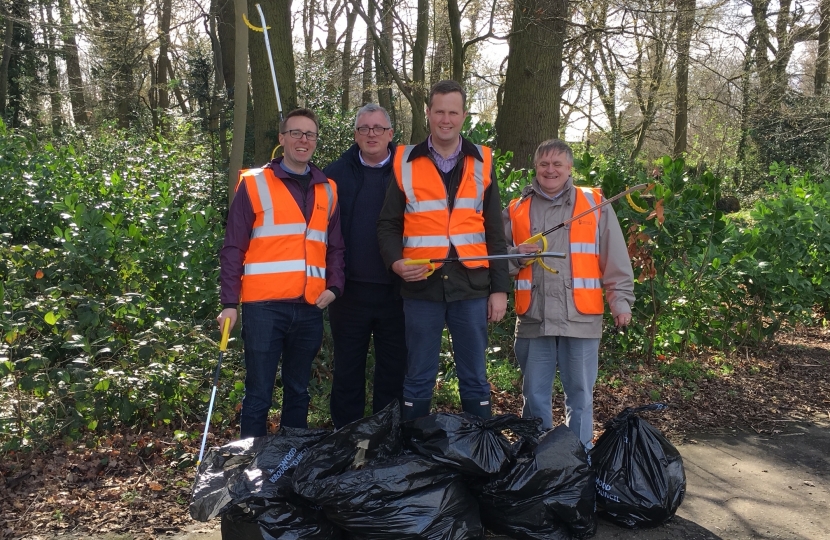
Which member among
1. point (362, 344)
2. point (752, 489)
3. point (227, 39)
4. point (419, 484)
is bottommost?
point (752, 489)

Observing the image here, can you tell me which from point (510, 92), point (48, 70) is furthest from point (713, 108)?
point (48, 70)

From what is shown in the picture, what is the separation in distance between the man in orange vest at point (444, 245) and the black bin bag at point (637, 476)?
630 millimetres

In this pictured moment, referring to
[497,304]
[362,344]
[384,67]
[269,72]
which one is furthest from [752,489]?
[384,67]

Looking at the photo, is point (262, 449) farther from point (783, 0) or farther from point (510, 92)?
point (783, 0)

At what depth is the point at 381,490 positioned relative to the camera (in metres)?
2.83

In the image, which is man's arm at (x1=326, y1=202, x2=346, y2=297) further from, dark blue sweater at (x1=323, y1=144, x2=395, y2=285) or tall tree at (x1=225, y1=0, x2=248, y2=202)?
tall tree at (x1=225, y1=0, x2=248, y2=202)

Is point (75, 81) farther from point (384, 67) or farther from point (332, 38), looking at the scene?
point (384, 67)

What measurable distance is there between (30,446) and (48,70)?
68.6 feet

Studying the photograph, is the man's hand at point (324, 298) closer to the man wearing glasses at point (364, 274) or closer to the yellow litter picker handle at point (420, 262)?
the man wearing glasses at point (364, 274)

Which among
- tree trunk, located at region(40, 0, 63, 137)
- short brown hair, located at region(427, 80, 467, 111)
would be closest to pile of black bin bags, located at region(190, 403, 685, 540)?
short brown hair, located at region(427, 80, 467, 111)

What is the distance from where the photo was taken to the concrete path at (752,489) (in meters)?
3.25

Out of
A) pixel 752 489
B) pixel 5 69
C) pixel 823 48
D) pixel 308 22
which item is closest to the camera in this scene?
pixel 752 489

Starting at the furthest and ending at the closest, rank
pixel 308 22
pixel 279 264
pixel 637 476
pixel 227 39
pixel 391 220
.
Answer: pixel 308 22
pixel 227 39
pixel 391 220
pixel 279 264
pixel 637 476

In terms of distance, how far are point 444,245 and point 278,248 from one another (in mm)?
810
